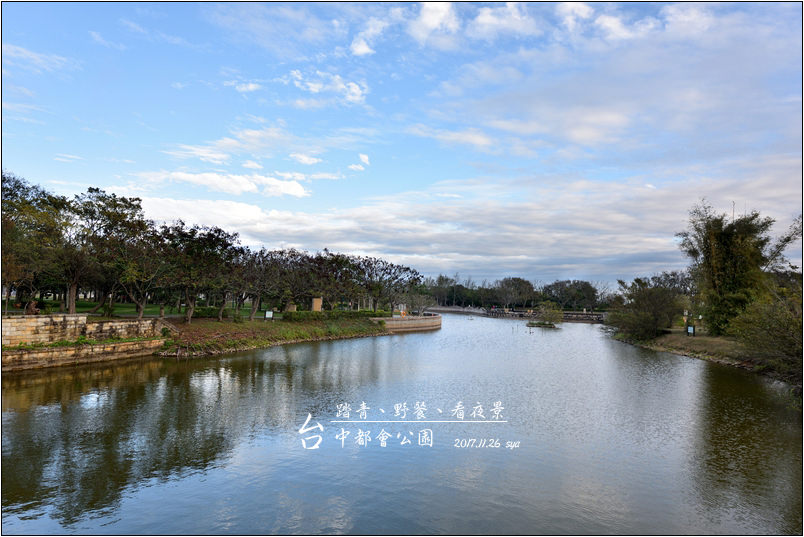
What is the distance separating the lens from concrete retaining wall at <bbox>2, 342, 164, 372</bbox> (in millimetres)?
20438

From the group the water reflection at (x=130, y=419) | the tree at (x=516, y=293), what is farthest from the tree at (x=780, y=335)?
the tree at (x=516, y=293)

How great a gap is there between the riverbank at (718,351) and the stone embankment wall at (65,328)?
98.4 ft

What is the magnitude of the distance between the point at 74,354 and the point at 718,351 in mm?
37344

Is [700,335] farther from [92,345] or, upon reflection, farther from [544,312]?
[92,345]

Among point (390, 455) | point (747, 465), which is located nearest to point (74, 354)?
point (390, 455)

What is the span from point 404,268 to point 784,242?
41075 mm

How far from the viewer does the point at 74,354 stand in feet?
74.5

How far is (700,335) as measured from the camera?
38375 millimetres

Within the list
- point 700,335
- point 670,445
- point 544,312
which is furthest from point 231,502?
point 544,312

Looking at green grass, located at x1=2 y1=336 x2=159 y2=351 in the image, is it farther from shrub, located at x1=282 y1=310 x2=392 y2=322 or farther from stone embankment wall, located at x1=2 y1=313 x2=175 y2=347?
shrub, located at x1=282 y1=310 x2=392 y2=322

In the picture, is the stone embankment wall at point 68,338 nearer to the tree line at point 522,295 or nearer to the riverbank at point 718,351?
the riverbank at point 718,351

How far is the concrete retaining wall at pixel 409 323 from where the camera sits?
168 feet

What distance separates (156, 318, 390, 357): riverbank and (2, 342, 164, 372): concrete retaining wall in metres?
1.01

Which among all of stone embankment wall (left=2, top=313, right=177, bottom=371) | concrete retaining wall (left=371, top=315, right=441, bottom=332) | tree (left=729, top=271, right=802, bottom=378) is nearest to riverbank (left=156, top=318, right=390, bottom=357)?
stone embankment wall (left=2, top=313, right=177, bottom=371)
